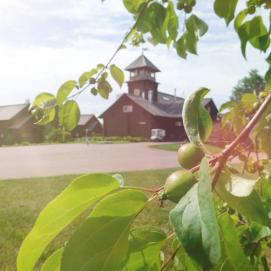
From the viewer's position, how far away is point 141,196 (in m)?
0.48

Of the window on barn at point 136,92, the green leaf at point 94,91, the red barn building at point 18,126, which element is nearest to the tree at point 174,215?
the green leaf at point 94,91

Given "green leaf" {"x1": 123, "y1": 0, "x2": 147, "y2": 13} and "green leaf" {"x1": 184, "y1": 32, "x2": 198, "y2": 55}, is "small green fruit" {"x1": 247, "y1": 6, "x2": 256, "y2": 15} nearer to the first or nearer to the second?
"green leaf" {"x1": 184, "y1": 32, "x2": 198, "y2": 55}

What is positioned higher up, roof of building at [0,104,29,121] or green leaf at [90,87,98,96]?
green leaf at [90,87,98,96]

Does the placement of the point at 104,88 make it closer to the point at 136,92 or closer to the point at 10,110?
the point at 136,92

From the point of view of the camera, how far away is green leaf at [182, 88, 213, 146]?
0.51 m

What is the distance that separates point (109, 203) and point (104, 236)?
0.12 ft

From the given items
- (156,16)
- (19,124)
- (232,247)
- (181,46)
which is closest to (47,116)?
(156,16)

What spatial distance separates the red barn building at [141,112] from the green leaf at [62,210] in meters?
36.6

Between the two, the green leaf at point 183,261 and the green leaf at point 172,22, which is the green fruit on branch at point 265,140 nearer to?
the green leaf at point 183,261

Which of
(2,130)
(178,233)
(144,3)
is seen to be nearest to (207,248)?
(178,233)

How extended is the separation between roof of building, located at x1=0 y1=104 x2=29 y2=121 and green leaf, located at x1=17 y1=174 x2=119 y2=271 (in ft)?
141

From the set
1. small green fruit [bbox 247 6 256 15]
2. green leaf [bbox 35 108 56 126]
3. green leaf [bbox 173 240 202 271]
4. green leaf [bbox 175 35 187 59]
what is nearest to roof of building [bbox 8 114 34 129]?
green leaf [bbox 175 35 187 59]

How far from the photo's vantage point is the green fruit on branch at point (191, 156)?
19.1 inches

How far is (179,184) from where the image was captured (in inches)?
16.1
